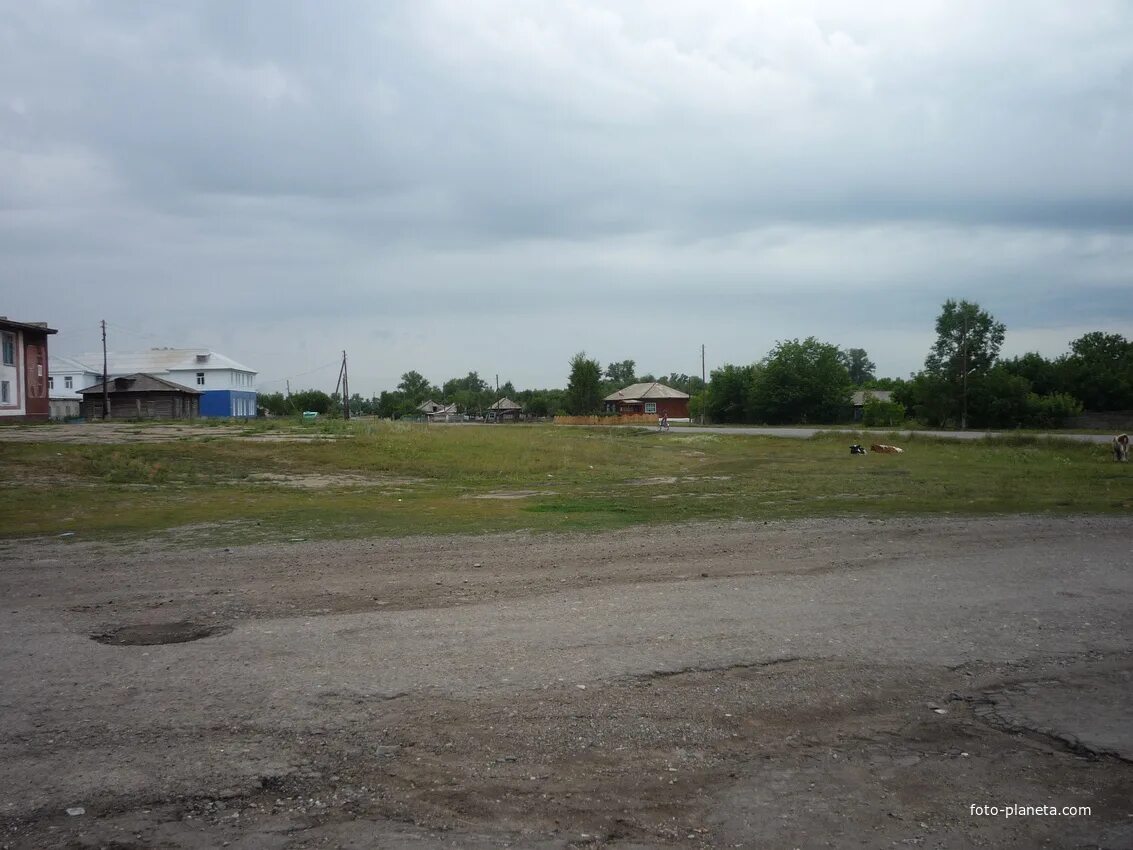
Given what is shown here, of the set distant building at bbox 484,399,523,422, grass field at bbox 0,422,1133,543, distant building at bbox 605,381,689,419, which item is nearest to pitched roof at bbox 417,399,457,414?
distant building at bbox 484,399,523,422

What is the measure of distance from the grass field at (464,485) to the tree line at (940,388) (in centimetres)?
3410

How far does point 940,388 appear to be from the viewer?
A: 7575 cm

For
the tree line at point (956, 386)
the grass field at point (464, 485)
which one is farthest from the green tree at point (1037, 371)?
the grass field at point (464, 485)

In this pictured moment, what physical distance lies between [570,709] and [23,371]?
217 ft

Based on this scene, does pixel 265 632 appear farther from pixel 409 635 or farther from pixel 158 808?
pixel 158 808

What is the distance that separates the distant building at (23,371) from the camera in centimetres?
5741

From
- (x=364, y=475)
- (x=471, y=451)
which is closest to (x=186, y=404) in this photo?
(x=471, y=451)

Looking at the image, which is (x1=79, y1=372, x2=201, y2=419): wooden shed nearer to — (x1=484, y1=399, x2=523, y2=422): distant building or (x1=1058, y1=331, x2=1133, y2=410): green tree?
(x1=484, y1=399, x2=523, y2=422): distant building

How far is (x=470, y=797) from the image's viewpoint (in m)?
4.70

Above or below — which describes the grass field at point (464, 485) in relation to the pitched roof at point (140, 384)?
below

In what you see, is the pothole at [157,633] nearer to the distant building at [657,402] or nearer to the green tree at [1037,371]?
the green tree at [1037,371]

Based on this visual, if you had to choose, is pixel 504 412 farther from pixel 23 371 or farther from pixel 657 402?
pixel 23 371

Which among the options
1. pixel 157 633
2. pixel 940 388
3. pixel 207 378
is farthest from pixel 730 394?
pixel 157 633

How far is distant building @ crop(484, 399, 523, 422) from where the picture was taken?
141 m
